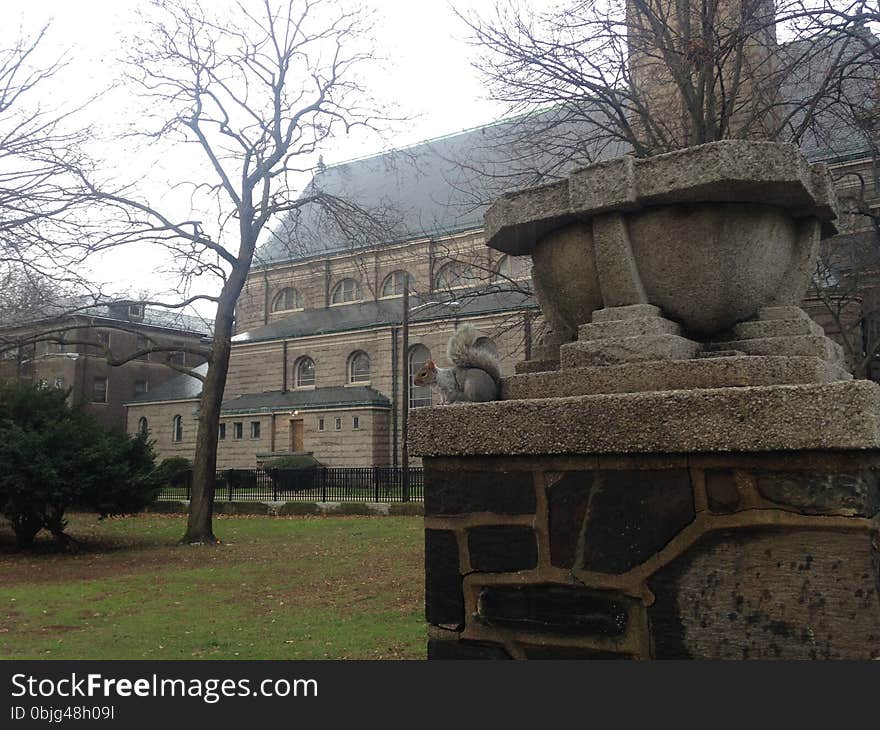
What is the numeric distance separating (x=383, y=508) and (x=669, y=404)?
2053cm

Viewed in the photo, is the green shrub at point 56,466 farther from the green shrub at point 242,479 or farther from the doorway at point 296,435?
the doorway at point 296,435

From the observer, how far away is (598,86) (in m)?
11.4

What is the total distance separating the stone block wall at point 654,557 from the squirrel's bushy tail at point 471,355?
27.2 inches

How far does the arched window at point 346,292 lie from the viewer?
45312 mm

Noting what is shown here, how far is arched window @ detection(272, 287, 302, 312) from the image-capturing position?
47.7 meters

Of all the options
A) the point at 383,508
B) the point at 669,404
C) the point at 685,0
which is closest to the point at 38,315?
the point at 383,508

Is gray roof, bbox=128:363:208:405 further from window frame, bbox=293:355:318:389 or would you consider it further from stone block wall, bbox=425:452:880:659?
stone block wall, bbox=425:452:880:659

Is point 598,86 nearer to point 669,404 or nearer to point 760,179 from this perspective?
→ point 760,179

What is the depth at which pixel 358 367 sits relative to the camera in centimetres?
4062

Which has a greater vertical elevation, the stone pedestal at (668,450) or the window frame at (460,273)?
the window frame at (460,273)

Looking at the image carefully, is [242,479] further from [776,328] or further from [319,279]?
[776,328]

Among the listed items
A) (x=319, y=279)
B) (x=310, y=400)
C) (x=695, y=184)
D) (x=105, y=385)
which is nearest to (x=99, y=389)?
(x=105, y=385)

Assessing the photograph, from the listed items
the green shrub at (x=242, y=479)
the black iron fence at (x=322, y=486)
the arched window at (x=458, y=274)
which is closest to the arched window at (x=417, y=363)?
Result: the black iron fence at (x=322, y=486)

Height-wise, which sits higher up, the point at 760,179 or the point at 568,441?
the point at 760,179
